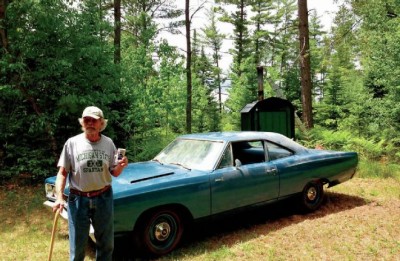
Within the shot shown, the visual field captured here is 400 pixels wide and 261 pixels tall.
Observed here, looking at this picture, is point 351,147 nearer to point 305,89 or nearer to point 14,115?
point 305,89

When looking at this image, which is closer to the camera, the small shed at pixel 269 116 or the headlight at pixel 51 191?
the headlight at pixel 51 191

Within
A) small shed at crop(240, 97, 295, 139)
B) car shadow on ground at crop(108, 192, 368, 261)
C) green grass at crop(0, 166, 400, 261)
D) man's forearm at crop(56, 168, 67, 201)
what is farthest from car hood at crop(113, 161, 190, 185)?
small shed at crop(240, 97, 295, 139)

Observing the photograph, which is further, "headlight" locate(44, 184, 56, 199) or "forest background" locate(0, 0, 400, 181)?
"forest background" locate(0, 0, 400, 181)

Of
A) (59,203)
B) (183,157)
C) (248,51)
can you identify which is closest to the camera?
(59,203)

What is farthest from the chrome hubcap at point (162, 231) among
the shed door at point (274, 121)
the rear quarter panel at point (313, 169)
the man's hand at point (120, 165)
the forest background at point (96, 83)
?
the shed door at point (274, 121)

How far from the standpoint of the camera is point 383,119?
1120cm

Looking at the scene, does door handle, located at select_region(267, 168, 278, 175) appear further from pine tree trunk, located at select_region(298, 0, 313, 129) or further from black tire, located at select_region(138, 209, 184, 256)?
pine tree trunk, located at select_region(298, 0, 313, 129)

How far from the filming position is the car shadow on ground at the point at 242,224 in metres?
4.59

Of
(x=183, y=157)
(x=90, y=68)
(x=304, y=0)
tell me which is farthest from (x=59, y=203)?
(x=304, y=0)

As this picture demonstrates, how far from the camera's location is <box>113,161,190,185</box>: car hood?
4539 mm

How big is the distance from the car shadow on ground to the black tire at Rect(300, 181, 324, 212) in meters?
0.11

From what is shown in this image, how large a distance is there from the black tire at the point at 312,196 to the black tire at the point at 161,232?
2.50 meters

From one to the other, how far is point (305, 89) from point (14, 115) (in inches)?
378

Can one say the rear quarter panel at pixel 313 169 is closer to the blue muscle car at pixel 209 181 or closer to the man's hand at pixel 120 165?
the blue muscle car at pixel 209 181
